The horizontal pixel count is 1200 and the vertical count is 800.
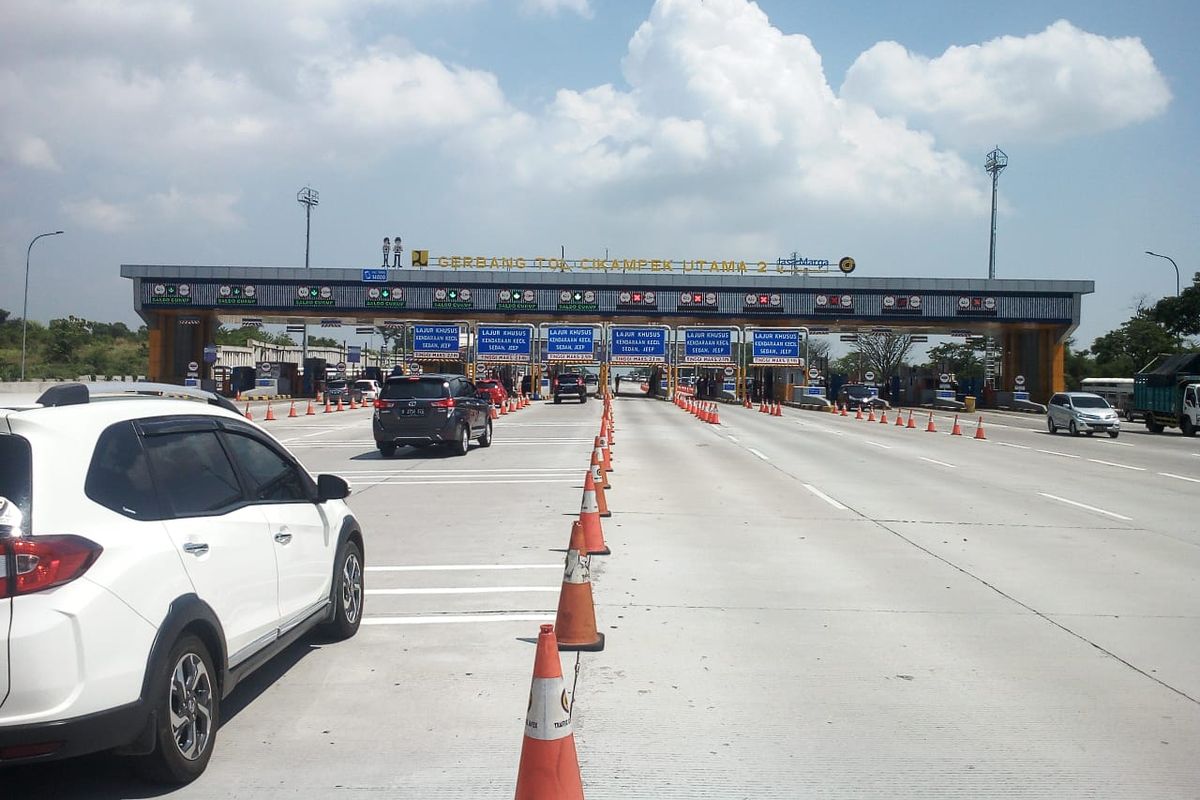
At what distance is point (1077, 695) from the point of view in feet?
19.6

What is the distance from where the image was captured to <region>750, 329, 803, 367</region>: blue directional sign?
222ft

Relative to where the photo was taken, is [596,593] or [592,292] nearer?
[596,593]

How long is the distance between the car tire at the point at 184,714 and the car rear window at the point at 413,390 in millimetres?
17429

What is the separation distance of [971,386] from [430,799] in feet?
242

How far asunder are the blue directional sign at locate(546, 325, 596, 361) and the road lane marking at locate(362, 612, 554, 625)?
205 feet

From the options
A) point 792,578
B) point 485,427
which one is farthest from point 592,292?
point 792,578

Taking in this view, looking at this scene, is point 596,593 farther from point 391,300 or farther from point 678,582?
point 391,300

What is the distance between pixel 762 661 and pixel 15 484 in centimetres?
447

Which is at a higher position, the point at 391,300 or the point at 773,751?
the point at 391,300

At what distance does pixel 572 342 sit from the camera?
70.8m

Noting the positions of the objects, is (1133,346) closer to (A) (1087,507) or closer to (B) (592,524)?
(A) (1087,507)

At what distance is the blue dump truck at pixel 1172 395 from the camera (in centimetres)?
3628

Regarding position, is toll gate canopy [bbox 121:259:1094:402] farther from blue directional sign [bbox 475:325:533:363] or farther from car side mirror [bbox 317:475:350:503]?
car side mirror [bbox 317:475:350:503]

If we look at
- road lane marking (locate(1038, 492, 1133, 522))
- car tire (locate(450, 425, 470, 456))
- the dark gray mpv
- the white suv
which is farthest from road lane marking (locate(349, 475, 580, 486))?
the white suv
